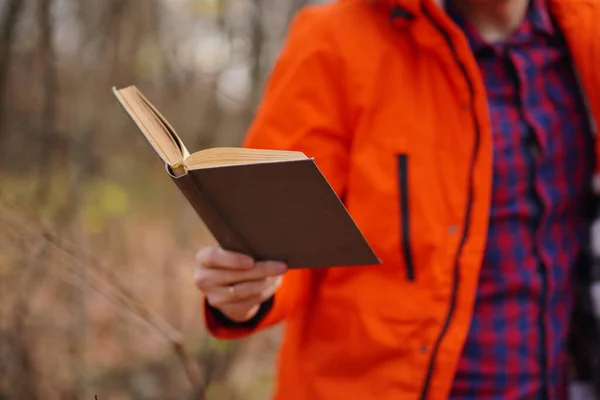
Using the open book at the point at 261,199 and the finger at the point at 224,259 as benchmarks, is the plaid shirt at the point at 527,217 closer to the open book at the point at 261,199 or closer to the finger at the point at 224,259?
the open book at the point at 261,199

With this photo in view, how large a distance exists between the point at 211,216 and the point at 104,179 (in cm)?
263

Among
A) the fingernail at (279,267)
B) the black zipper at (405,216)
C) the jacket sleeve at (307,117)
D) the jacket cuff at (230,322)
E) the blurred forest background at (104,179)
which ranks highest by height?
the jacket sleeve at (307,117)

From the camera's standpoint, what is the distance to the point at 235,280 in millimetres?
1055

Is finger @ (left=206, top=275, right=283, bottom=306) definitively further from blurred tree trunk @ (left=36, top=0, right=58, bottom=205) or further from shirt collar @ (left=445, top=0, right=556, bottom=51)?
blurred tree trunk @ (left=36, top=0, right=58, bottom=205)

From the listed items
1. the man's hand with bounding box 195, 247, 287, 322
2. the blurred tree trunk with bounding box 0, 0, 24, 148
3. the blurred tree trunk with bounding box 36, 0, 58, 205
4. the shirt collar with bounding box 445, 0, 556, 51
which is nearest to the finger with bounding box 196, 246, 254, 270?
the man's hand with bounding box 195, 247, 287, 322

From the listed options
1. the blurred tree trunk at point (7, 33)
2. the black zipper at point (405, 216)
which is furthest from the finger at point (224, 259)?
the blurred tree trunk at point (7, 33)

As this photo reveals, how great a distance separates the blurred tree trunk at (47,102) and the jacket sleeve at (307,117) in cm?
127

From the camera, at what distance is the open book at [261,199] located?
0.81m

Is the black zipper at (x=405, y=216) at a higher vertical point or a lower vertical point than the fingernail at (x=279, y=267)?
lower

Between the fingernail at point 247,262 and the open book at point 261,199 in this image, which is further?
the fingernail at point 247,262

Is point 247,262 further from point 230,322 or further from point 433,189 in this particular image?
point 433,189

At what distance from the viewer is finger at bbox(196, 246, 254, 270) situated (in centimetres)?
103

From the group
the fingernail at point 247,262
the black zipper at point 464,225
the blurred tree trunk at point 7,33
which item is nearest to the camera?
the fingernail at point 247,262

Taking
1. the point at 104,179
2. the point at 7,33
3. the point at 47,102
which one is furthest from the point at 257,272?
the point at 104,179
